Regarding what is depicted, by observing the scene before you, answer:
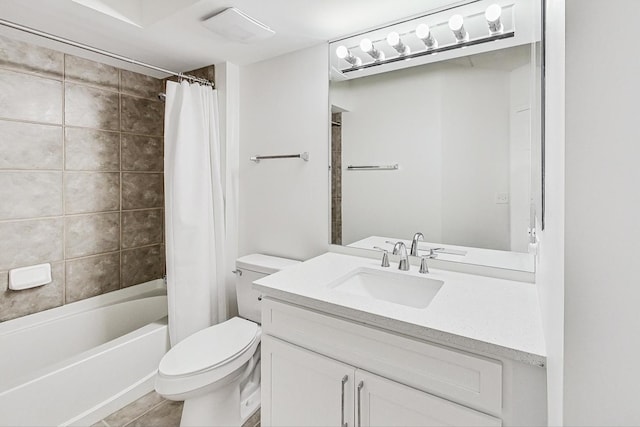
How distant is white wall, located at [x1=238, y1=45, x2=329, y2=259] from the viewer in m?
1.87

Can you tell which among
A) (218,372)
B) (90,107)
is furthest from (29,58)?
(218,372)

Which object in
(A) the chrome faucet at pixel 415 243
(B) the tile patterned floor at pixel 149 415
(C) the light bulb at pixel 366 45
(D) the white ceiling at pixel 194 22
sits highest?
(D) the white ceiling at pixel 194 22

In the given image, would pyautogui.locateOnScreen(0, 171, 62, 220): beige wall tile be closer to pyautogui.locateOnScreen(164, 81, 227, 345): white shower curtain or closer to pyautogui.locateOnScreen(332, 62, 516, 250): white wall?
pyautogui.locateOnScreen(164, 81, 227, 345): white shower curtain

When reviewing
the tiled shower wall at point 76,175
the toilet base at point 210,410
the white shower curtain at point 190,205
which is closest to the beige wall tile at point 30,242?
the tiled shower wall at point 76,175

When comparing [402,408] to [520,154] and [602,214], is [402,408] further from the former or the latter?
[520,154]

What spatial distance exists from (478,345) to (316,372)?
0.60 metres

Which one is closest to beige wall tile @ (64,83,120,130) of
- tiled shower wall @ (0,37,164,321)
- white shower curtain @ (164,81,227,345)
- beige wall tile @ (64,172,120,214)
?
tiled shower wall @ (0,37,164,321)

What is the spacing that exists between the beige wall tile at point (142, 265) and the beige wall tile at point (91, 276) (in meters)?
0.06

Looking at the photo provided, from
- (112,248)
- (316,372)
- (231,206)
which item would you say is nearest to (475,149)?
(316,372)

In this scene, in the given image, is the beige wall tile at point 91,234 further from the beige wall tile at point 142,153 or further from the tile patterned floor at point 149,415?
the tile patterned floor at point 149,415

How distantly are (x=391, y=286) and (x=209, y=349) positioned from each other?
37.9 inches

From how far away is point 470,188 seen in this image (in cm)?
143

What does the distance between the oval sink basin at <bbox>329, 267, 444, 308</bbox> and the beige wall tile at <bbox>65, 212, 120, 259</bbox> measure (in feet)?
6.20

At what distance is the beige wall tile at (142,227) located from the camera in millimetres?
2354
